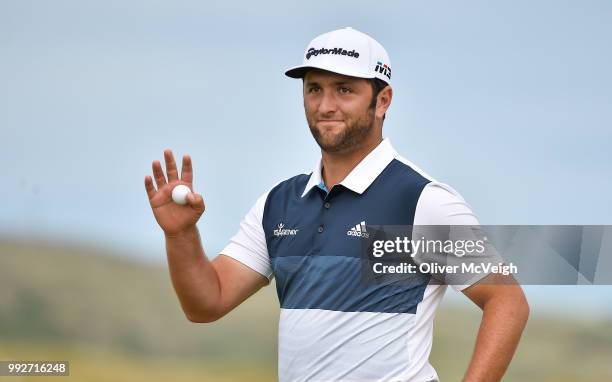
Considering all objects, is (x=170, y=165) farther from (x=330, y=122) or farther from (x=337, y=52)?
(x=337, y=52)

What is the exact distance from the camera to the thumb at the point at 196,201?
5.25 m

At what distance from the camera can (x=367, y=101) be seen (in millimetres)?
5566

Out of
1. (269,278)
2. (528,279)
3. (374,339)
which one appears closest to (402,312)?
(374,339)

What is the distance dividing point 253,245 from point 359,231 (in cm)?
82

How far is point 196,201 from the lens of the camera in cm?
527

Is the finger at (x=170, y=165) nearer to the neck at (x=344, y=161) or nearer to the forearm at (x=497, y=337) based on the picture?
the neck at (x=344, y=161)

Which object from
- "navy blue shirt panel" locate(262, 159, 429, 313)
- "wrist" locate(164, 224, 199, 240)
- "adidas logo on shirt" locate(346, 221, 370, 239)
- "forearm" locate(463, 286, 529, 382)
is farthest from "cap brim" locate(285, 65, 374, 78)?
"forearm" locate(463, 286, 529, 382)

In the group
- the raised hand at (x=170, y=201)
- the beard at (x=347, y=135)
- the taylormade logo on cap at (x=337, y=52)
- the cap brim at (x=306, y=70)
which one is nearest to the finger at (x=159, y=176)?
the raised hand at (x=170, y=201)

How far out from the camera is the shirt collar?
5.47 m

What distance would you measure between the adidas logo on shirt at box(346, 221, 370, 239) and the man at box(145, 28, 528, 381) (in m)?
0.01

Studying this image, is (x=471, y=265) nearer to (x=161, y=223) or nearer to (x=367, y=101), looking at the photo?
(x=367, y=101)

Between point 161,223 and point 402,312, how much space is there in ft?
4.70

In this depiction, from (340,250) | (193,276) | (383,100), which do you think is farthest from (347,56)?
(193,276)

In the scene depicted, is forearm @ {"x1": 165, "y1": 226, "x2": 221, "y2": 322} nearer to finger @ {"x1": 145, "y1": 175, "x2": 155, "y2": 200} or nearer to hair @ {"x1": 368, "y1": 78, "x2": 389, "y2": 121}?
finger @ {"x1": 145, "y1": 175, "x2": 155, "y2": 200}
